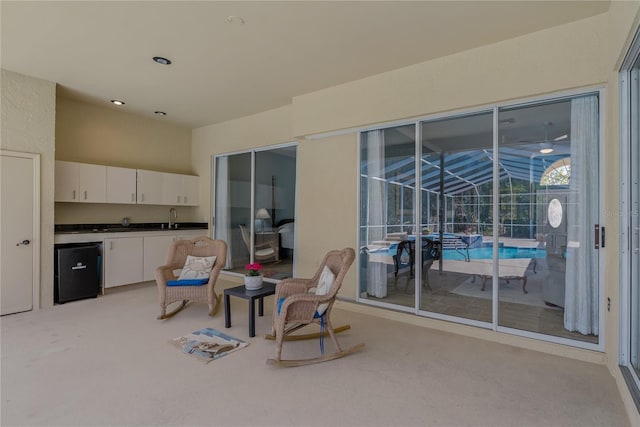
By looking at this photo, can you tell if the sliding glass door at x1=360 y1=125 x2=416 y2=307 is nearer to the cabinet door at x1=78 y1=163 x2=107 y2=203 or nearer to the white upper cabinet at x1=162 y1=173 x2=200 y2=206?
the white upper cabinet at x1=162 y1=173 x2=200 y2=206

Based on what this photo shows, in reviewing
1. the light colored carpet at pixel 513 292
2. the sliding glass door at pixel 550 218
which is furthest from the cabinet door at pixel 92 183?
the sliding glass door at pixel 550 218

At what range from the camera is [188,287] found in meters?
4.01

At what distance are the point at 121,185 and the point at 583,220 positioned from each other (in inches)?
248

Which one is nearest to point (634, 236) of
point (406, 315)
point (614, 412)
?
point (614, 412)

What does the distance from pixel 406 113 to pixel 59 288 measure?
5.17m

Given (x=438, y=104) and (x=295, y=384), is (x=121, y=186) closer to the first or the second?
(x=295, y=384)

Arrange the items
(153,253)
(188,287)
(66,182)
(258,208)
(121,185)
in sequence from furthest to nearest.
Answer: (258,208) < (153,253) < (121,185) < (66,182) < (188,287)

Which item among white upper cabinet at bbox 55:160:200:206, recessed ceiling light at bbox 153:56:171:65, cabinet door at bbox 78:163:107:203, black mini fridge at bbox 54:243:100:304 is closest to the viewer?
recessed ceiling light at bbox 153:56:171:65

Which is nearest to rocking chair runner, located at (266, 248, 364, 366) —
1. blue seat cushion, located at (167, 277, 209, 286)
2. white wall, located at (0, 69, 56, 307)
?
blue seat cushion, located at (167, 277, 209, 286)

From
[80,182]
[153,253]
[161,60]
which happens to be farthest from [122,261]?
[161,60]

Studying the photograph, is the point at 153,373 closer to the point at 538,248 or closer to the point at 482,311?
the point at 482,311

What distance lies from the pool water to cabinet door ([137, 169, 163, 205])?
509 cm

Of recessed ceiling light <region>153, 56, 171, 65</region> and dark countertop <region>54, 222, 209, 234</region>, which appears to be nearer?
recessed ceiling light <region>153, 56, 171, 65</region>

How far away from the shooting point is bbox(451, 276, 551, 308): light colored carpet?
3.28 meters
